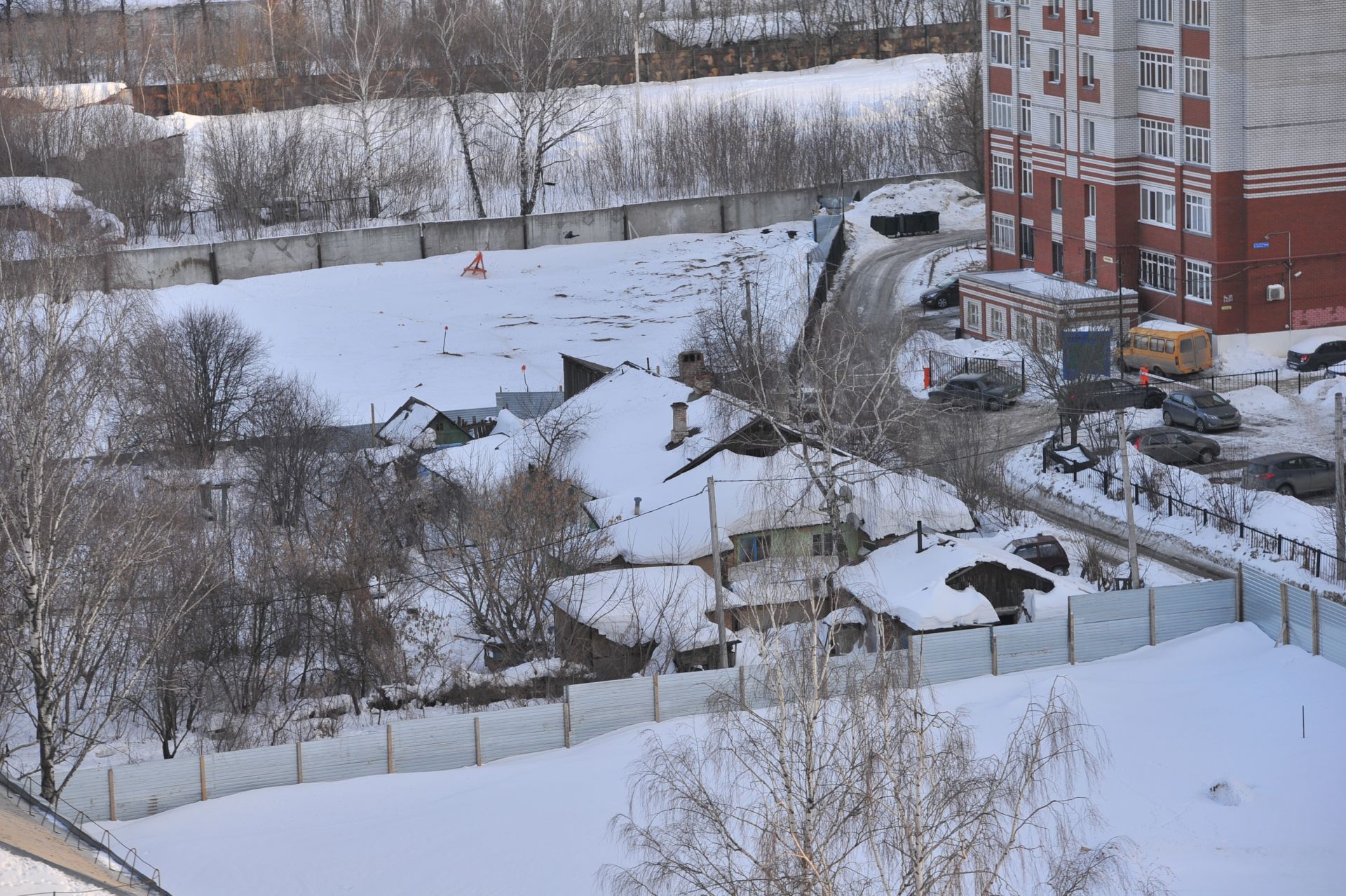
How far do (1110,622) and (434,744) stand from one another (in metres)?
8.89

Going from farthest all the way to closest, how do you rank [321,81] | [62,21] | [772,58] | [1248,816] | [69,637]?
[772,58] < [62,21] < [321,81] < [69,637] < [1248,816]

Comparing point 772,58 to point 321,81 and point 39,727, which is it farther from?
point 39,727

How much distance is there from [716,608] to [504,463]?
8774mm

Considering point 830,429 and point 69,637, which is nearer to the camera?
point 69,637

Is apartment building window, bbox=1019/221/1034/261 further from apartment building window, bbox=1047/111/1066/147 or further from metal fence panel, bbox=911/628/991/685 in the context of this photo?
metal fence panel, bbox=911/628/991/685

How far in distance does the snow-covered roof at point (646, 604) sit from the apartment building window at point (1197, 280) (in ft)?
59.5

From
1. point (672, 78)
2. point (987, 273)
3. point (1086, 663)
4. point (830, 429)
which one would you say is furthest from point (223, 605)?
point (672, 78)

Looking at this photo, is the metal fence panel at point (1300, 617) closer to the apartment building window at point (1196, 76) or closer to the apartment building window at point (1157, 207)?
the apartment building window at point (1196, 76)

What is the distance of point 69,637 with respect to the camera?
18.8m

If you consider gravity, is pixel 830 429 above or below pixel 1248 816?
above

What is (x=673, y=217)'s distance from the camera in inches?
2219

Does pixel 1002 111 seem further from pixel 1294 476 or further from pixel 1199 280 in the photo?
pixel 1294 476

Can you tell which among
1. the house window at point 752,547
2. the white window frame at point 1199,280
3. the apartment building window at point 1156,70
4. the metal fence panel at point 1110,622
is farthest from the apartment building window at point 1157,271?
the metal fence panel at point 1110,622

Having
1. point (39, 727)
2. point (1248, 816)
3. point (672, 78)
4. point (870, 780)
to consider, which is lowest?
point (1248, 816)
